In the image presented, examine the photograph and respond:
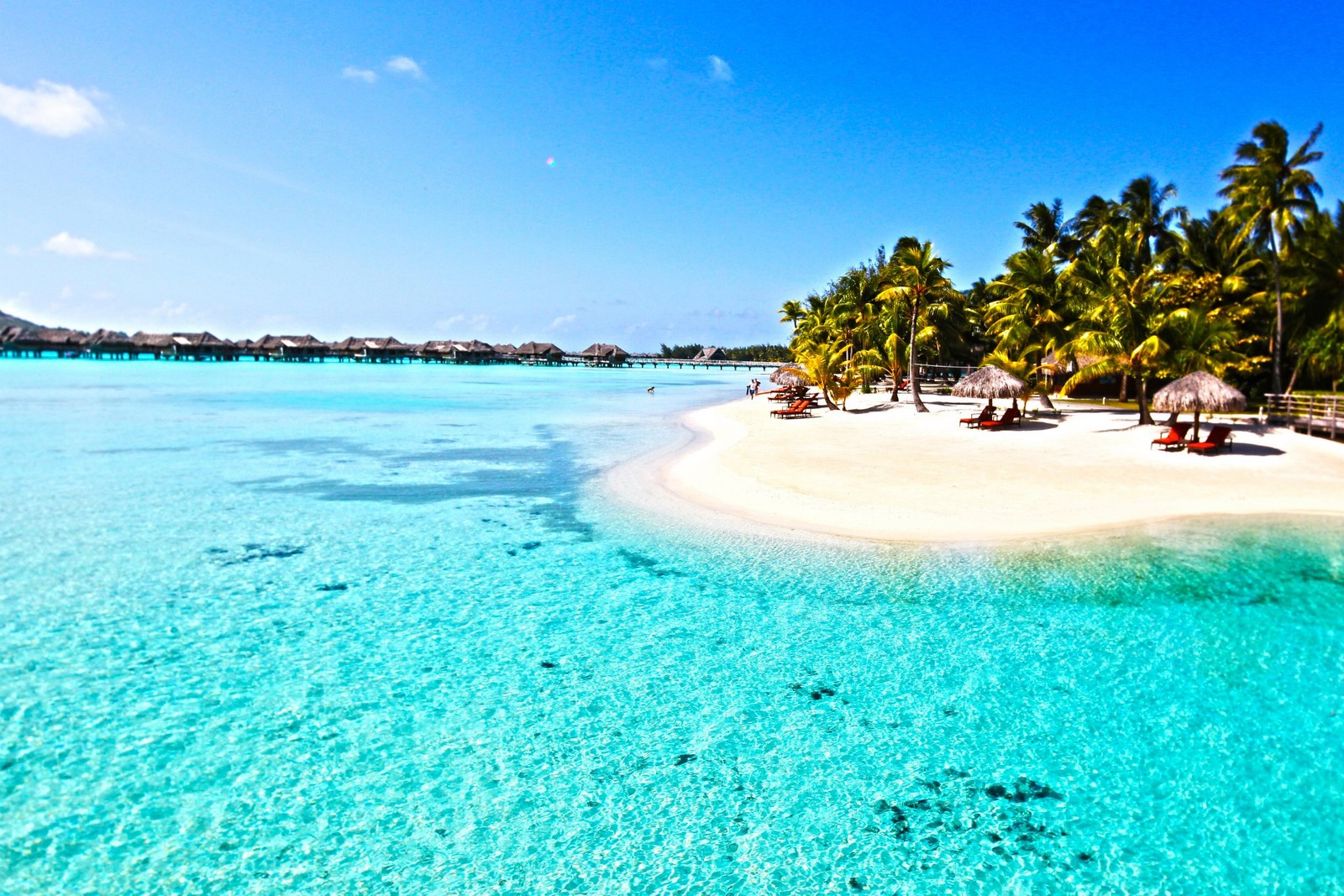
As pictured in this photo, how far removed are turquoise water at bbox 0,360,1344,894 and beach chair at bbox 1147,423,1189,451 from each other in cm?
607

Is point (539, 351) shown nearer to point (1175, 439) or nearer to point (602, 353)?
point (602, 353)

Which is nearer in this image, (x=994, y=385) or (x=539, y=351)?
(x=994, y=385)

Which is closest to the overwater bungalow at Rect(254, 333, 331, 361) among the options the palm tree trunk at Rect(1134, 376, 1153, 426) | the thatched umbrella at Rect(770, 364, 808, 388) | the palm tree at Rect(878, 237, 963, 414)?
the thatched umbrella at Rect(770, 364, 808, 388)

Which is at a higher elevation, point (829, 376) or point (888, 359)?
point (888, 359)

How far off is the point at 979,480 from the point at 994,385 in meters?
9.18

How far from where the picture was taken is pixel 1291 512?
14.2 meters

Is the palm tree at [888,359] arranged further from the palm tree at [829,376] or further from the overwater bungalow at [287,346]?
the overwater bungalow at [287,346]

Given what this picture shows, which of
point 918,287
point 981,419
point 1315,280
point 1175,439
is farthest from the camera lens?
point 918,287

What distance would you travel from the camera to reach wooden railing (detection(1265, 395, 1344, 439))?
20.2 meters

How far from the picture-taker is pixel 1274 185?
77.5ft

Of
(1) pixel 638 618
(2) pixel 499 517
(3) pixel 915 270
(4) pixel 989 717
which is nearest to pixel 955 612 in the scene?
(4) pixel 989 717

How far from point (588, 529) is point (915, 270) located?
2362cm

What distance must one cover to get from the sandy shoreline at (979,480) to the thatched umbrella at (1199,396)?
128 centimetres

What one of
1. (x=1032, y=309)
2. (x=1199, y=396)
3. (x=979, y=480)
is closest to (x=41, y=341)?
(x=1032, y=309)
